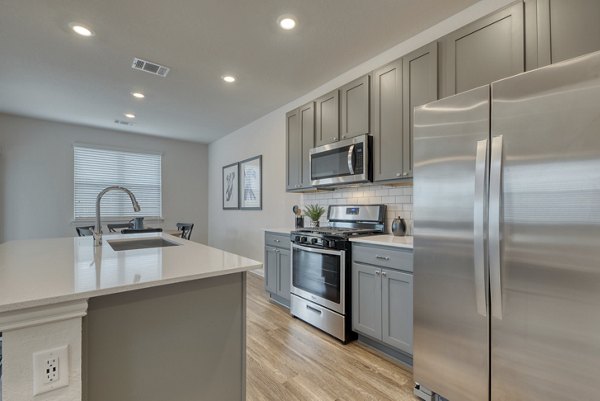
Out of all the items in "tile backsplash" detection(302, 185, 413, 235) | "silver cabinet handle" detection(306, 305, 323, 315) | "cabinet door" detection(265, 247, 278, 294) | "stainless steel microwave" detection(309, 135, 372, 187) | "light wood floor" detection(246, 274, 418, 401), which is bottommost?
"light wood floor" detection(246, 274, 418, 401)

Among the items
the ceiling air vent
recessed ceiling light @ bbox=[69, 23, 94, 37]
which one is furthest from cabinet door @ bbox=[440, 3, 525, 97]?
recessed ceiling light @ bbox=[69, 23, 94, 37]

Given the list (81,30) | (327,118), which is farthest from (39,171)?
(327,118)

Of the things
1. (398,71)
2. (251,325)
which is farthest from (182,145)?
(398,71)

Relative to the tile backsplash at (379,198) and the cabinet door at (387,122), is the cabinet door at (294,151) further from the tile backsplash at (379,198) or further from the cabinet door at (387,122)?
the cabinet door at (387,122)

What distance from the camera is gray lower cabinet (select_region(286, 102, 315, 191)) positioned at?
3338 millimetres

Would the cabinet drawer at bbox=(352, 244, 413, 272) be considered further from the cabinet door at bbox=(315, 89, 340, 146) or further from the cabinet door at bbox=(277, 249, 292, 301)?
the cabinet door at bbox=(315, 89, 340, 146)

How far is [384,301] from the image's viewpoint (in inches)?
85.2

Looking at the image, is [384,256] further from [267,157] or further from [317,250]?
[267,157]

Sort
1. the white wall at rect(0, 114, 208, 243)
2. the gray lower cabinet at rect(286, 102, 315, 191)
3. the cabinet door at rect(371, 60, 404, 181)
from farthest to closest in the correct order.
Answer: the white wall at rect(0, 114, 208, 243), the gray lower cabinet at rect(286, 102, 315, 191), the cabinet door at rect(371, 60, 404, 181)

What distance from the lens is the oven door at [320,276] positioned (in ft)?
8.14

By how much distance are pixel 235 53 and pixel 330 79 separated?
1.17 metres

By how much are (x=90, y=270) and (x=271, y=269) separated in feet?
8.16

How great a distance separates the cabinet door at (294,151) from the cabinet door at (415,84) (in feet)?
4.72

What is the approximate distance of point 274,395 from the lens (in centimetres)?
180
